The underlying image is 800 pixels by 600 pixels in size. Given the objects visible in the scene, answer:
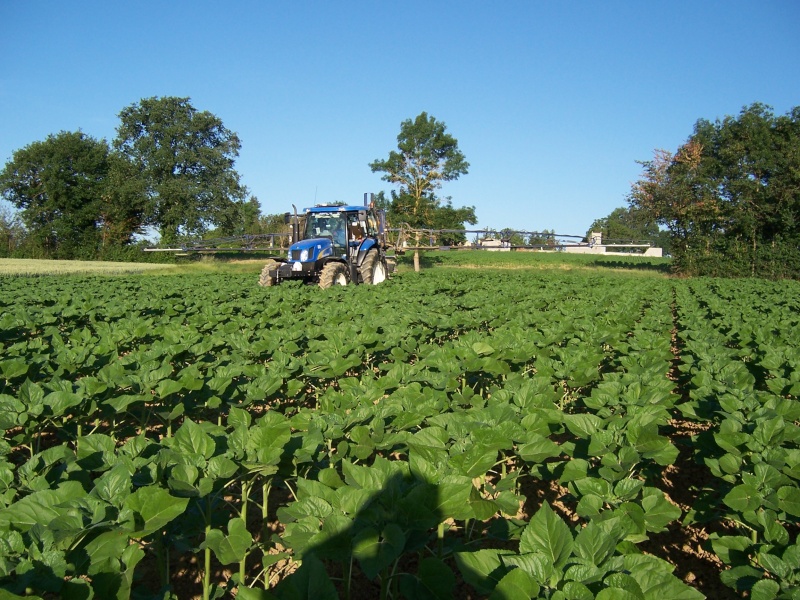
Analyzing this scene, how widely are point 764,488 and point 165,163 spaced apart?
49.2 m

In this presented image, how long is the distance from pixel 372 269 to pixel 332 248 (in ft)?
4.60

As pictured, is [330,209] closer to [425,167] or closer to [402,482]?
[402,482]

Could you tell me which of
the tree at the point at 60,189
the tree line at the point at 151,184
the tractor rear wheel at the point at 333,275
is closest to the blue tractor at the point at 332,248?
the tractor rear wheel at the point at 333,275

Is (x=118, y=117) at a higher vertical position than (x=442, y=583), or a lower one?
higher

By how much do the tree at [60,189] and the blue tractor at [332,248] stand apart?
37.6 m

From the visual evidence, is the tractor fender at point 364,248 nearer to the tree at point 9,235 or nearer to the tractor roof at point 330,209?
the tractor roof at point 330,209

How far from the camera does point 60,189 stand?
48.7 metres

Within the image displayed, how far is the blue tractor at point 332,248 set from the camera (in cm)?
1541

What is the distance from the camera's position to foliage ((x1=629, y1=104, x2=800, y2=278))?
2648cm

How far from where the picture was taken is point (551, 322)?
8398mm

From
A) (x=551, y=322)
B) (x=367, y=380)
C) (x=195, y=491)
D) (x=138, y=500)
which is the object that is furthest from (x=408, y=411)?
(x=551, y=322)

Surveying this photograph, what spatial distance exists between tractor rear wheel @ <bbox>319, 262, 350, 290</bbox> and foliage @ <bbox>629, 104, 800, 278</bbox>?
21023 millimetres

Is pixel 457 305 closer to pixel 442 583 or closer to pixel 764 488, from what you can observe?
pixel 764 488

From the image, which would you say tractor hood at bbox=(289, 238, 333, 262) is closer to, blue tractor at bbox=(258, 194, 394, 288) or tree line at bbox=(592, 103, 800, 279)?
blue tractor at bbox=(258, 194, 394, 288)
